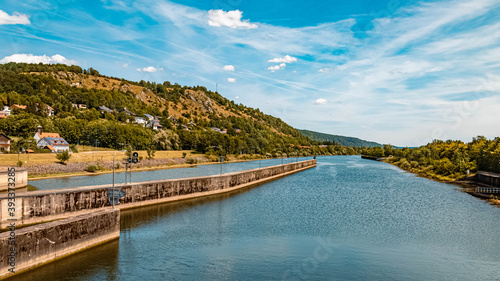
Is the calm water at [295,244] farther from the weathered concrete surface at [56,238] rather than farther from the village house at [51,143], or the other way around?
the village house at [51,143]

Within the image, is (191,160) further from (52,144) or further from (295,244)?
(295,244)

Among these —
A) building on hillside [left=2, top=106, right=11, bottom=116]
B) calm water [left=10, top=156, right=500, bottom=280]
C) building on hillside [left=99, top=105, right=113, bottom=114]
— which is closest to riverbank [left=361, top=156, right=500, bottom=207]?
calm water [left=10, top=156, right=500, bottom=280]

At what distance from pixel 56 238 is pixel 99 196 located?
15.6m

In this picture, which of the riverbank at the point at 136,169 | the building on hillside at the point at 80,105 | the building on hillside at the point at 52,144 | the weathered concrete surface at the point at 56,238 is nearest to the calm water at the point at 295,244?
the weathered concrete surface at the point at 56,238

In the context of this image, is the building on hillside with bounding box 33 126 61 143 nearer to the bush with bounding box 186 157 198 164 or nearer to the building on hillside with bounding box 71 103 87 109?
the bush with bounding box 186 157 198 164

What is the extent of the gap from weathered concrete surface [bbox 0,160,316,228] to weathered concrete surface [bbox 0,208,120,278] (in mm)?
9406

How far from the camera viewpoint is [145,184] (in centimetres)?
4603

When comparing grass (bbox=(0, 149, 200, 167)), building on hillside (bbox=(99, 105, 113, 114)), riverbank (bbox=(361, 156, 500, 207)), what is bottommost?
riverbank (bbox=(361, 156, 500, 207))

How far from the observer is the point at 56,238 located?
24234 millimetres

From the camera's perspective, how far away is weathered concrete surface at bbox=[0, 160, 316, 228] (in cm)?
3325

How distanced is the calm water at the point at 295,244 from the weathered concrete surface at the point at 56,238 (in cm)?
80

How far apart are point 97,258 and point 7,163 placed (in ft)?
218

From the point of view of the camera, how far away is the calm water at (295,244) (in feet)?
77.5

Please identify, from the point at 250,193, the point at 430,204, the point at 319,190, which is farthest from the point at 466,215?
the point at 250,193
